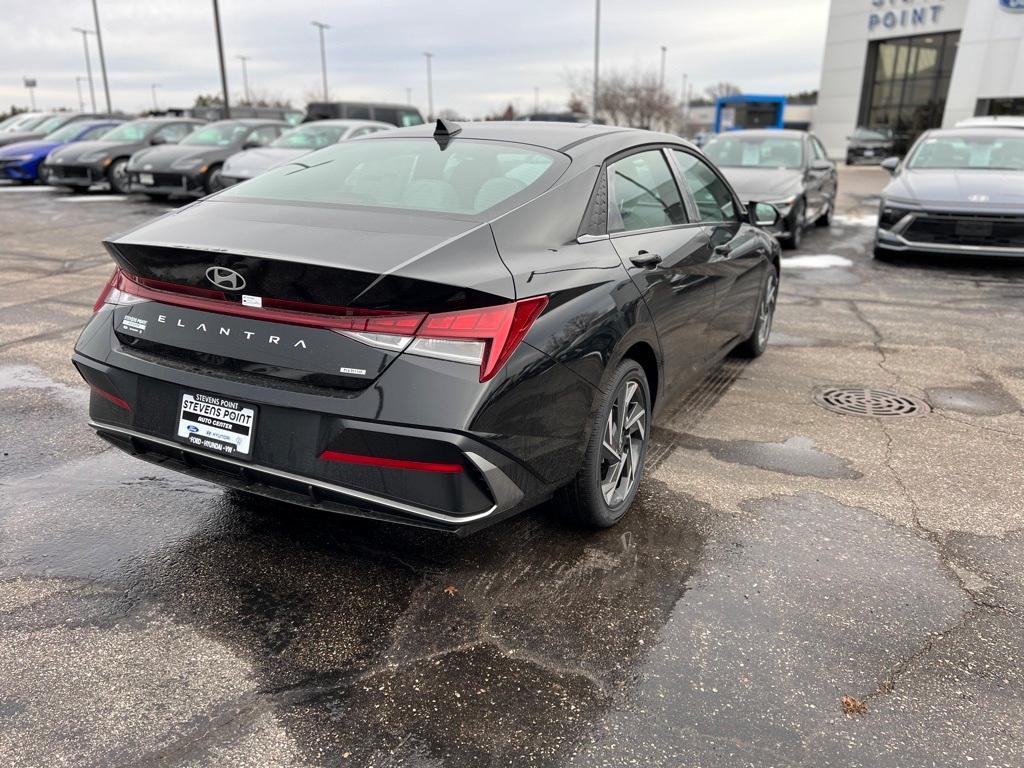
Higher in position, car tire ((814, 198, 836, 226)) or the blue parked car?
the blue parked car

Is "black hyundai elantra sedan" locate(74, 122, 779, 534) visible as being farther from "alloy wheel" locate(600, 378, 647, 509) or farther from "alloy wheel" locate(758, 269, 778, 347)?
"alloy wheel" locate(758, 269, 778, 347)

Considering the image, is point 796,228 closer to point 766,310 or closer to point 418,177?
point 766,310

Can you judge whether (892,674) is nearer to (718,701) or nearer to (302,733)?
(718,701)

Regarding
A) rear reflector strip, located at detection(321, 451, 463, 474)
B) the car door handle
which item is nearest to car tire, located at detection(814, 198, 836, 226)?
the car door handle

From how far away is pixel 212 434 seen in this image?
2633 millimetres

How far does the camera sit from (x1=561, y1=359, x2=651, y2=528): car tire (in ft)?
10.1

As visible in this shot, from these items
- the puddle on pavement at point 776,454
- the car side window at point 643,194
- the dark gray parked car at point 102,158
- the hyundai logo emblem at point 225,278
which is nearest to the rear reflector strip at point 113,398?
the hyundai logo emblem at point 225,278

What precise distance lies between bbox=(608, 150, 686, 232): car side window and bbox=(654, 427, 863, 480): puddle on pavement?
3.87ft

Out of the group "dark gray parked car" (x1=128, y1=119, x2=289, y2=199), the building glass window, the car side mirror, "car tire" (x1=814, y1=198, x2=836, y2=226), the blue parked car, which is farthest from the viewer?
the building glass window

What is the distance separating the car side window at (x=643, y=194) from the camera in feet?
11.3

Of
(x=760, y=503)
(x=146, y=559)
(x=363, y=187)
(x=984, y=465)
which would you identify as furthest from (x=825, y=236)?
(x=146, y=559)

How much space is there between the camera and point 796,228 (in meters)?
10.7

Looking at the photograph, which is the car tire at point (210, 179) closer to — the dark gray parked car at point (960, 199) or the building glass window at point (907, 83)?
the dark gray parked car at point (960, 199)

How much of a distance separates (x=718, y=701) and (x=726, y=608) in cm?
51
